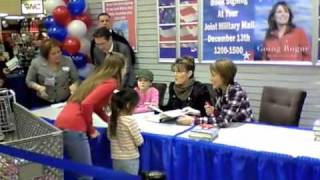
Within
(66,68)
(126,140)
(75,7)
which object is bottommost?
(126,140)

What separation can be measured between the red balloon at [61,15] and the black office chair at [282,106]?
3.06 metres

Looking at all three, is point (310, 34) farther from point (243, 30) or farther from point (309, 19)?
point (243, 30)

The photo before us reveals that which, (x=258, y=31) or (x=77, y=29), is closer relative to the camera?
(x=258, y=31)

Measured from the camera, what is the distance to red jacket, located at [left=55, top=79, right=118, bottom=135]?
109 inches

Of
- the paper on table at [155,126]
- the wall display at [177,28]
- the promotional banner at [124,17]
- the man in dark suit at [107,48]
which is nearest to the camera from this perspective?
the paper on table at [155,126]

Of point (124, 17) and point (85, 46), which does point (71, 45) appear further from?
point (124, 17)

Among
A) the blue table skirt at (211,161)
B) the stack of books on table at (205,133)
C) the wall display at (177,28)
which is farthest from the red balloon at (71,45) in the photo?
the stack of books on table at (205,133)

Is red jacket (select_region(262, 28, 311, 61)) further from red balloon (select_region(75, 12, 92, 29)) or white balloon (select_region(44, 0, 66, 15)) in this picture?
white balloon (select_region(44, 0, 66, 15))

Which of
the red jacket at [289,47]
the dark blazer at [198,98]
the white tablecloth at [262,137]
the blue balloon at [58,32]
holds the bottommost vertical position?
the white tablecloth at [262,137]

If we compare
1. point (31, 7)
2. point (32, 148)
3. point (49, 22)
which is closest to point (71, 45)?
point (49, 22)

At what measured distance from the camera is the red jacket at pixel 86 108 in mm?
2777

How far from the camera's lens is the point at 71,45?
569 centimetres

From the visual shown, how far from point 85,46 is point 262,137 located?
362 centimetres

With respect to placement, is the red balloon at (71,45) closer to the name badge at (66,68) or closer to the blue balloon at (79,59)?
the blue balloon at (79,59)
